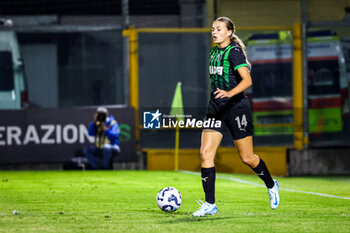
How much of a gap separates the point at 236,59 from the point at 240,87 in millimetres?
282

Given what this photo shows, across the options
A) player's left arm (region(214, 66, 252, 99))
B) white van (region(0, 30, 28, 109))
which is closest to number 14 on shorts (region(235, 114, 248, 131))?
player's left arm (region(214, 66, 252, 99))

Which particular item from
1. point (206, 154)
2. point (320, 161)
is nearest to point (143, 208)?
point (206, 154)

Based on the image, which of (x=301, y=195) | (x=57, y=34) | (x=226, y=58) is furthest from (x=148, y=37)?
(x=226, y=58)

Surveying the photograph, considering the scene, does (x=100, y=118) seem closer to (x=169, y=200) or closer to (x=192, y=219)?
(x=169, y=200)

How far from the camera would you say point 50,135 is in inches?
659

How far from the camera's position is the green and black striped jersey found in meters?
7.57

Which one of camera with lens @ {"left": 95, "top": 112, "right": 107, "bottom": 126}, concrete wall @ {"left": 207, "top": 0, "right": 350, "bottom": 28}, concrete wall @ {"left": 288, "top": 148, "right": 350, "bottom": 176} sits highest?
concrete wall @ {"left": 207, "top": 0, "right": 350, "bottom": 28}

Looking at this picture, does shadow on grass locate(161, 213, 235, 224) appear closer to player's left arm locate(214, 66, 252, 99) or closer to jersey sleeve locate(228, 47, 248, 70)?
player's left arm locate(214, 66, 252, 99)

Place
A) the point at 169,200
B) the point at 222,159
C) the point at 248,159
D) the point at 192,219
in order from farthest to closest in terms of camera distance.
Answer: the point at 222,159 → the point at 169,200 → the point at 248,159 → the point at 192,219

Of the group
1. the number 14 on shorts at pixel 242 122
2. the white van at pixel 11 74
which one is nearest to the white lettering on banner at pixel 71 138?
the white van at pixel 11 74

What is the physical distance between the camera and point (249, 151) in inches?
303

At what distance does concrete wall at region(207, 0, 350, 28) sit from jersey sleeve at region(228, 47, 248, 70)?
421 inches

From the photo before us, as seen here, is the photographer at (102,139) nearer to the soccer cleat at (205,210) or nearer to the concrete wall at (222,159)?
the concrete wall at (222,159)

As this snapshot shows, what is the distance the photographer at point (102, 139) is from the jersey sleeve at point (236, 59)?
29.5 feet
